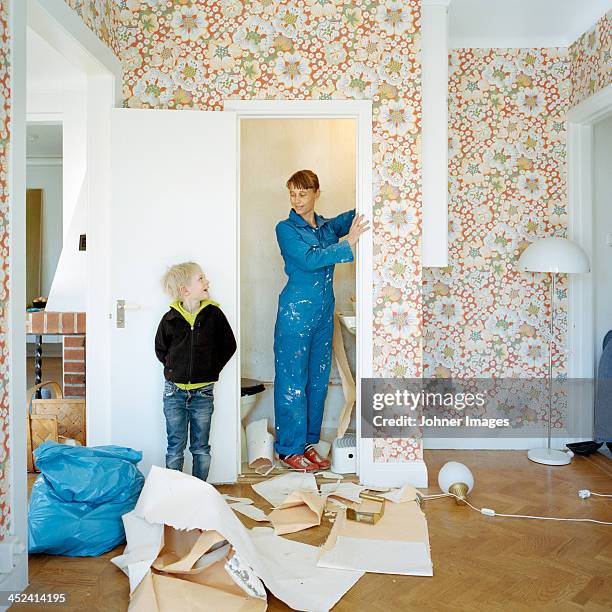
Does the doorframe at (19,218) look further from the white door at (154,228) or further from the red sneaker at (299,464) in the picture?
the red sneaker at (299,464)

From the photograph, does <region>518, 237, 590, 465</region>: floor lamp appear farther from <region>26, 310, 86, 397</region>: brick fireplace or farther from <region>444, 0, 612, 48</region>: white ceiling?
<region>26, 310, 86, 397</region>: brick fireplace

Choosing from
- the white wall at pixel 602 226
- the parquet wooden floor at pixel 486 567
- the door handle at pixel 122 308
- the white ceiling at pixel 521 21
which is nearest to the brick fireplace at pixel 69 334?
the door handle at pixel 122 308

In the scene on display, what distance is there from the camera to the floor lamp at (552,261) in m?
3.97

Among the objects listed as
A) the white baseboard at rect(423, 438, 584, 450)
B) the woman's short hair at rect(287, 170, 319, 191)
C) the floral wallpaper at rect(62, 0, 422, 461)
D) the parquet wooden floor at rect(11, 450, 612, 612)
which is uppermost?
the floral wallpaper at rect(62, 0, 422, 461)

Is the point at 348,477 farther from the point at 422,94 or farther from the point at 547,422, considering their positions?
the point at 422,94

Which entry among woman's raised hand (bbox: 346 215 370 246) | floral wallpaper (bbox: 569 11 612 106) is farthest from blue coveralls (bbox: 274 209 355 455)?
floral wallpaper (bbox: 569 11 612 106)

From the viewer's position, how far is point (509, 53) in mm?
4461

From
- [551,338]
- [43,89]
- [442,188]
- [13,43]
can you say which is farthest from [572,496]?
[43,89]

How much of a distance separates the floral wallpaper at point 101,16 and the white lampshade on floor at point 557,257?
269cm

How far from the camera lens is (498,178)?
4.47 m

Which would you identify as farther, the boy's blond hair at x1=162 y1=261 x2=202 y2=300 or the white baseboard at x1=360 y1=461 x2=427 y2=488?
the white baseboard at x1=360 y1=461 x2=427 y2=488

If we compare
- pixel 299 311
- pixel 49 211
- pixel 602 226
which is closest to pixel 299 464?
pixel 299 311

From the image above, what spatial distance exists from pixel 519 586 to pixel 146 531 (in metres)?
1.43

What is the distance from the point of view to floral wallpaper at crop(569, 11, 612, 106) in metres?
3.95
